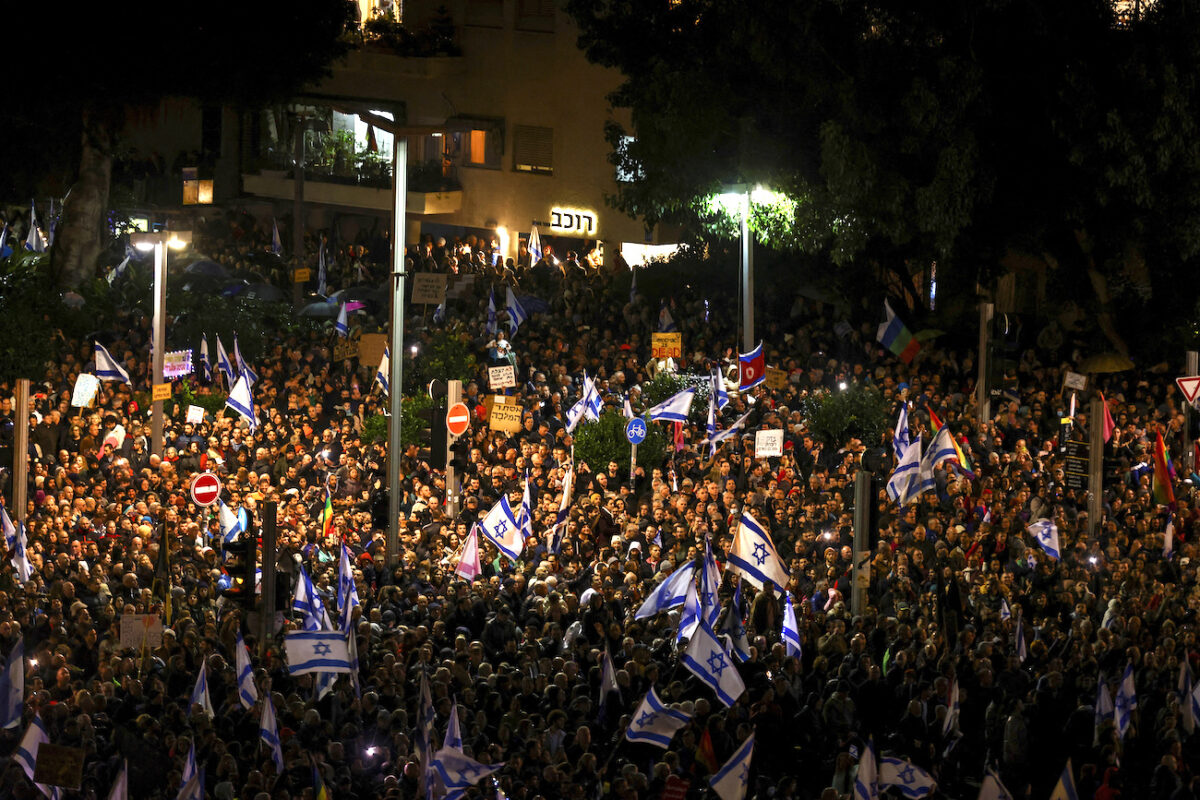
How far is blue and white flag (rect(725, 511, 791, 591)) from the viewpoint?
17219 millimetres

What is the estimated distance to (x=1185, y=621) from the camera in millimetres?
17234

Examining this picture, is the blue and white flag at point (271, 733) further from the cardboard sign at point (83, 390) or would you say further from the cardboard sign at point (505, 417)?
the cardboard sign at point (83, 390)

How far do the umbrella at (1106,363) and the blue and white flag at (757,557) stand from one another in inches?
590

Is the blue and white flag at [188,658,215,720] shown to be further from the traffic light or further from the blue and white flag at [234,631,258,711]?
the traffic light

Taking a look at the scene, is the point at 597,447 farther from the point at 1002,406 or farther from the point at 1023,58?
the point at 1023,58

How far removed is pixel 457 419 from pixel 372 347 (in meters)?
5.40

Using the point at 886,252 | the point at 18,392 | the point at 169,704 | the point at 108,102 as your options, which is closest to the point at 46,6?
the point at 108,102

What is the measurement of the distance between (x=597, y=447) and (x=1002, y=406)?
20.8 feet

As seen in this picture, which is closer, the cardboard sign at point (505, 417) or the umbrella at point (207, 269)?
the cardboard sign at point (505, 417)

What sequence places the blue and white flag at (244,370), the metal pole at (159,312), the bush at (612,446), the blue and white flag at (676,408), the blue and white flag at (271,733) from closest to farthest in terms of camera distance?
the blue and white flag at (271,733), the blue and white flag at (676,408), the bush at (612,446), the blue and white flag at (244,370), the metal pole at (159,312)

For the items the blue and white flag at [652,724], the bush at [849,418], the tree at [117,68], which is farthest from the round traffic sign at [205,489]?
the tree at [117,68]

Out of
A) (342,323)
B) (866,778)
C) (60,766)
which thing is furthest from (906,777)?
(342,323)

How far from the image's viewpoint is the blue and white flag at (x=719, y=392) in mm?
25969

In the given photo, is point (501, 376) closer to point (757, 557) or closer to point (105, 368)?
point (105, 368)
